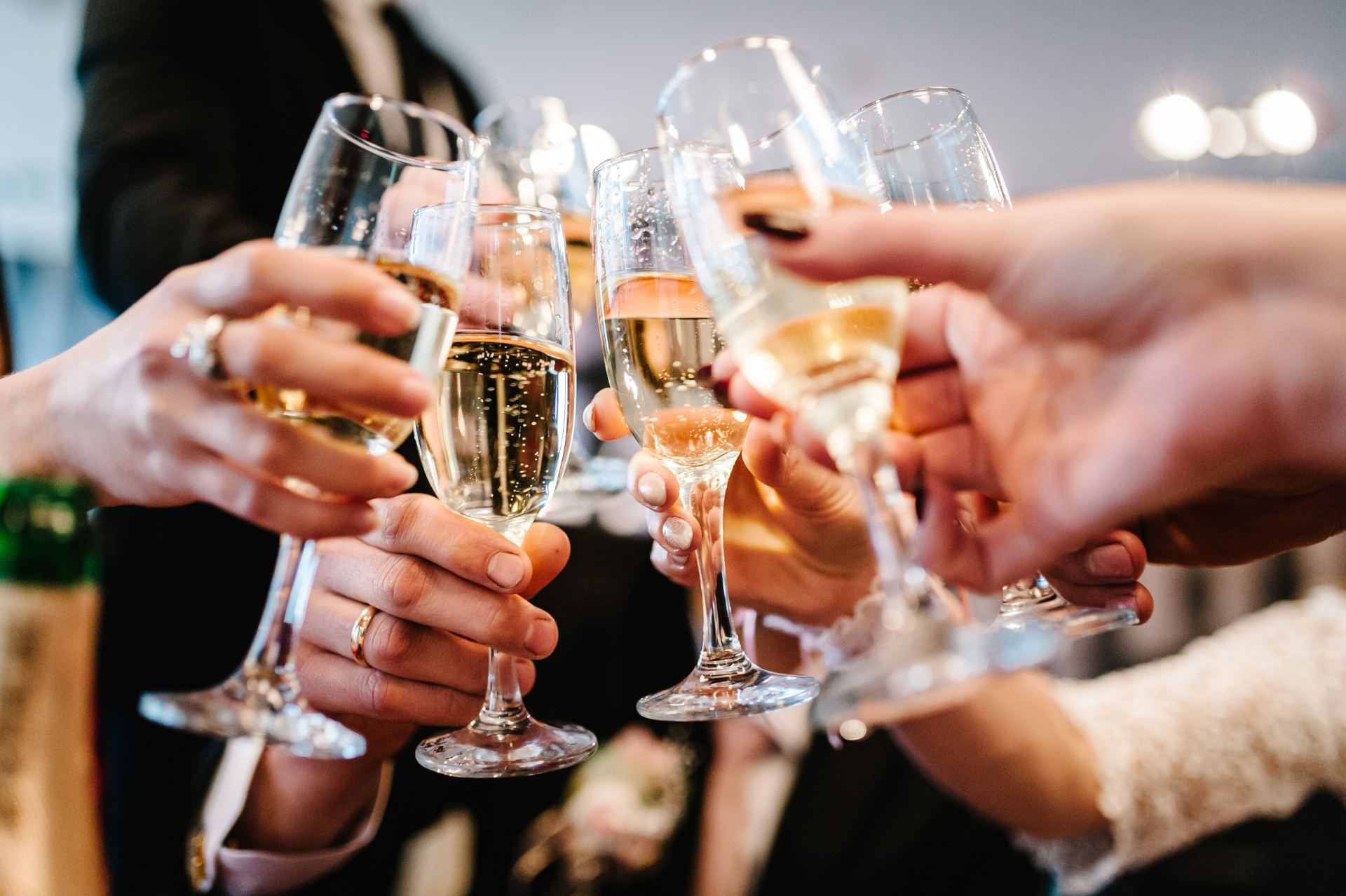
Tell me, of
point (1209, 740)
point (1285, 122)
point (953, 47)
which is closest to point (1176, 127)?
point (1285, 122)

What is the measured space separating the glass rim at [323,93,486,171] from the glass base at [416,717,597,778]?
0.47m

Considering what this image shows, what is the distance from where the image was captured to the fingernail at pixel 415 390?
1.68 feet

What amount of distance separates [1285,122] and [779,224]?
6.39 meters

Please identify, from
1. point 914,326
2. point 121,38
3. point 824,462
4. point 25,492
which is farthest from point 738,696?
point 121,38

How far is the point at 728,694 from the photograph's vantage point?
68 cm

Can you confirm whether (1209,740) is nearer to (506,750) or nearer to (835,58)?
(506,750)

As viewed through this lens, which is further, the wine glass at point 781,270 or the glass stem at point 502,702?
the glass stem at point 502,702

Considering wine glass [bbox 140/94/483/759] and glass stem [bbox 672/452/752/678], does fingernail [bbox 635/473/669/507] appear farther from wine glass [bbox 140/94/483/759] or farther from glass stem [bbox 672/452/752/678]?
wine glass [bbox 140/94/483/759]

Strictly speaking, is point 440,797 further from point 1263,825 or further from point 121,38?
point 1263,825

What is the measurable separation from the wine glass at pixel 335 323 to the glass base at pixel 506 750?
124 millimetres

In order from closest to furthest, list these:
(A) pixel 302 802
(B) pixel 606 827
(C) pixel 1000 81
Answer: (A) pixel 302 802 → (B) pixel 606 827 → (C) pixel 1000 81

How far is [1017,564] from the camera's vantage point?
0.61 meters

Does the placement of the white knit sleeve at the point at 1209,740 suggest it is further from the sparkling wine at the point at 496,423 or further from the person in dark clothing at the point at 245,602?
the sparkling wine at the point at 496,423

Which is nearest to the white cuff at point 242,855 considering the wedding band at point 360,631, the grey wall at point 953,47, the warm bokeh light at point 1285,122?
the wedding band at point 360,631
